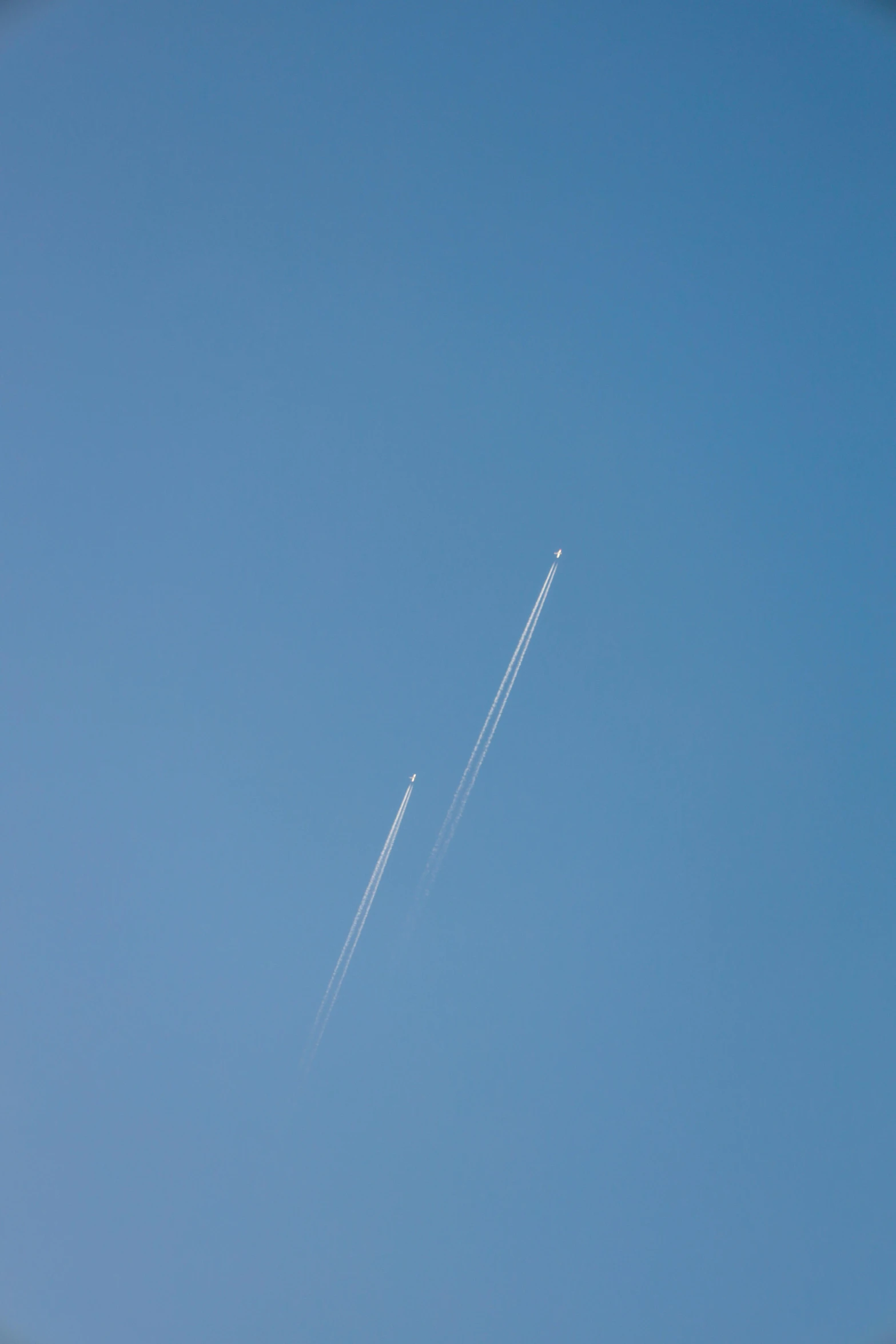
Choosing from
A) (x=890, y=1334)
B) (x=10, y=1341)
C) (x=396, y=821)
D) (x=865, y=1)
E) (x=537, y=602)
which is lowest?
(x=10, y=1341)

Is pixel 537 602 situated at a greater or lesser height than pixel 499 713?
greater

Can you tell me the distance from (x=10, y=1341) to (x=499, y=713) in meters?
2.29

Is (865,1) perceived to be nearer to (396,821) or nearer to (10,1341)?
(396,821)

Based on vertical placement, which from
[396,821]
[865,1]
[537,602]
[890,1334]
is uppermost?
[865,1]

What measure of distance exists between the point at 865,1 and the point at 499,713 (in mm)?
2306

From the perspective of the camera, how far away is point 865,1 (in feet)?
13.4

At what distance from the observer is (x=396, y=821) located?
412cm

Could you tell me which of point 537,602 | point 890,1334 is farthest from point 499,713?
point 890,1334

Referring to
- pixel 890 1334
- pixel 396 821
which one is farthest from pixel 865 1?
pixel 890 1334

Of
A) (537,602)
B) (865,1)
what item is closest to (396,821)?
(537,602)

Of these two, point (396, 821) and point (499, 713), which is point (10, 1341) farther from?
point (499, 713)

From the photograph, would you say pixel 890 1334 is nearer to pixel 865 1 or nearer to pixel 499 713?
pixel 499 713

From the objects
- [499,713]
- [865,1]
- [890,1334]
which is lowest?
[890,1334]

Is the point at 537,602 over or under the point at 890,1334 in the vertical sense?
over
